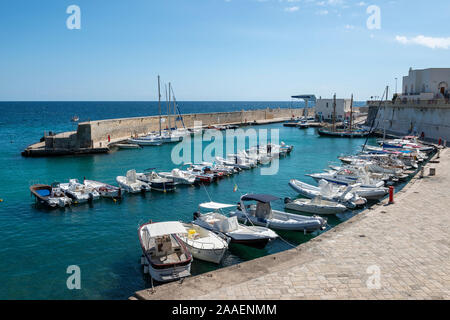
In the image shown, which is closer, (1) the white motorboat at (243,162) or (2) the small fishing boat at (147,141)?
(1) the white motorboat at (243,162)

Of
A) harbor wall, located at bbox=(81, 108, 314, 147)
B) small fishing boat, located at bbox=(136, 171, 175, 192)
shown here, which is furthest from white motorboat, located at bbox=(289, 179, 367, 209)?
harbor wall, located at bbox=(81, 108, 314, 147)

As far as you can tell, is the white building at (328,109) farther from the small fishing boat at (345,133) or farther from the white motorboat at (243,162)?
the white motorboat at (243,162)

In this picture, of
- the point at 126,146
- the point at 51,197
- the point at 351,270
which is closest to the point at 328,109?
the point at 126,146

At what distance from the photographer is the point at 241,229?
18078mm

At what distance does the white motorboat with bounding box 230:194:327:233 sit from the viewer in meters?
19.1

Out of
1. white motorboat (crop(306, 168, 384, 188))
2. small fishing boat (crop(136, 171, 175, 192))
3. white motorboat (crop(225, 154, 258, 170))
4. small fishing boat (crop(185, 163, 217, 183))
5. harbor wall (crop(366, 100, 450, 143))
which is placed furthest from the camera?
harbor wall (crop(366, 100, 450, 143))

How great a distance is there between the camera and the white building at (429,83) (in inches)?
2297

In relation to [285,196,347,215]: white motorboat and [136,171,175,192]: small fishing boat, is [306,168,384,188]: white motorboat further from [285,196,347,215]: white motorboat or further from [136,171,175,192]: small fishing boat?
[136,171,175,192]: small fishing boat

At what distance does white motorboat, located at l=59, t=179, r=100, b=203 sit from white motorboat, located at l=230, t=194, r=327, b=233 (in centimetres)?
1103

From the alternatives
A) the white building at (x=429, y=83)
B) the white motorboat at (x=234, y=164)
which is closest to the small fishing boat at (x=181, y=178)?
the white motorboat at (x=234, y=164)

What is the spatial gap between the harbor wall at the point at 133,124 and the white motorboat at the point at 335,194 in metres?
31.4

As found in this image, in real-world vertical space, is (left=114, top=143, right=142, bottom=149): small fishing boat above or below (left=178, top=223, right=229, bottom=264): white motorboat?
above

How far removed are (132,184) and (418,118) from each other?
47.5m
